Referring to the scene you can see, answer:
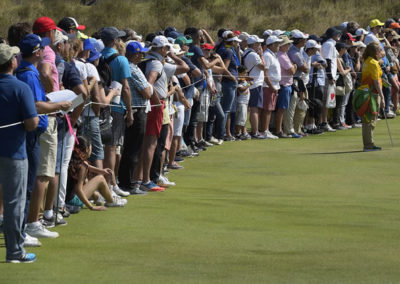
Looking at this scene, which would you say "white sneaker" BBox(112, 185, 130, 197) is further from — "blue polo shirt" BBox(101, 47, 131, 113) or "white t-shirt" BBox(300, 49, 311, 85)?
"white t-shirt" BBox(300, 49, 311, 85)

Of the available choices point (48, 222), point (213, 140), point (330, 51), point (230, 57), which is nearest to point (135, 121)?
→ point (48, 222)

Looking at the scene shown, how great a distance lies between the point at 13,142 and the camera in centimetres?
896

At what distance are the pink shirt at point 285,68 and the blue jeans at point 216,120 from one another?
2.02 meters

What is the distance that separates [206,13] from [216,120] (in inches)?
936

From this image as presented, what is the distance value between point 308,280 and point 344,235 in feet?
7.62

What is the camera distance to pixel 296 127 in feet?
73.7

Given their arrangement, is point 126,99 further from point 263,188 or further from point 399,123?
point 399,123

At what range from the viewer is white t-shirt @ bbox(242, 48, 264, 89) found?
68.9 ft

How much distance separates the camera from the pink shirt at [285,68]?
2159cm

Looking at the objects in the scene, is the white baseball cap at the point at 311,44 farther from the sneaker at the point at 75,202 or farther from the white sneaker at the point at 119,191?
the sneaker at the point at 75,202

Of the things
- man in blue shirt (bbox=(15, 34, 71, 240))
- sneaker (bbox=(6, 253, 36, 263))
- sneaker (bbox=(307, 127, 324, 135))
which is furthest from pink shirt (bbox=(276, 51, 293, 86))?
sneaker (bbox=(6, 253, 36, 263))

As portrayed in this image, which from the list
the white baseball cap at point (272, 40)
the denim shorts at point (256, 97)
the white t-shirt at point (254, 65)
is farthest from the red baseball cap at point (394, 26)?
the white t-shirt at point (254, 65)

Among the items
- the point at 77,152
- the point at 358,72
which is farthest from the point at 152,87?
the point at 358,72

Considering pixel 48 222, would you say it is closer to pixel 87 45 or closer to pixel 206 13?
pixel 87 45
